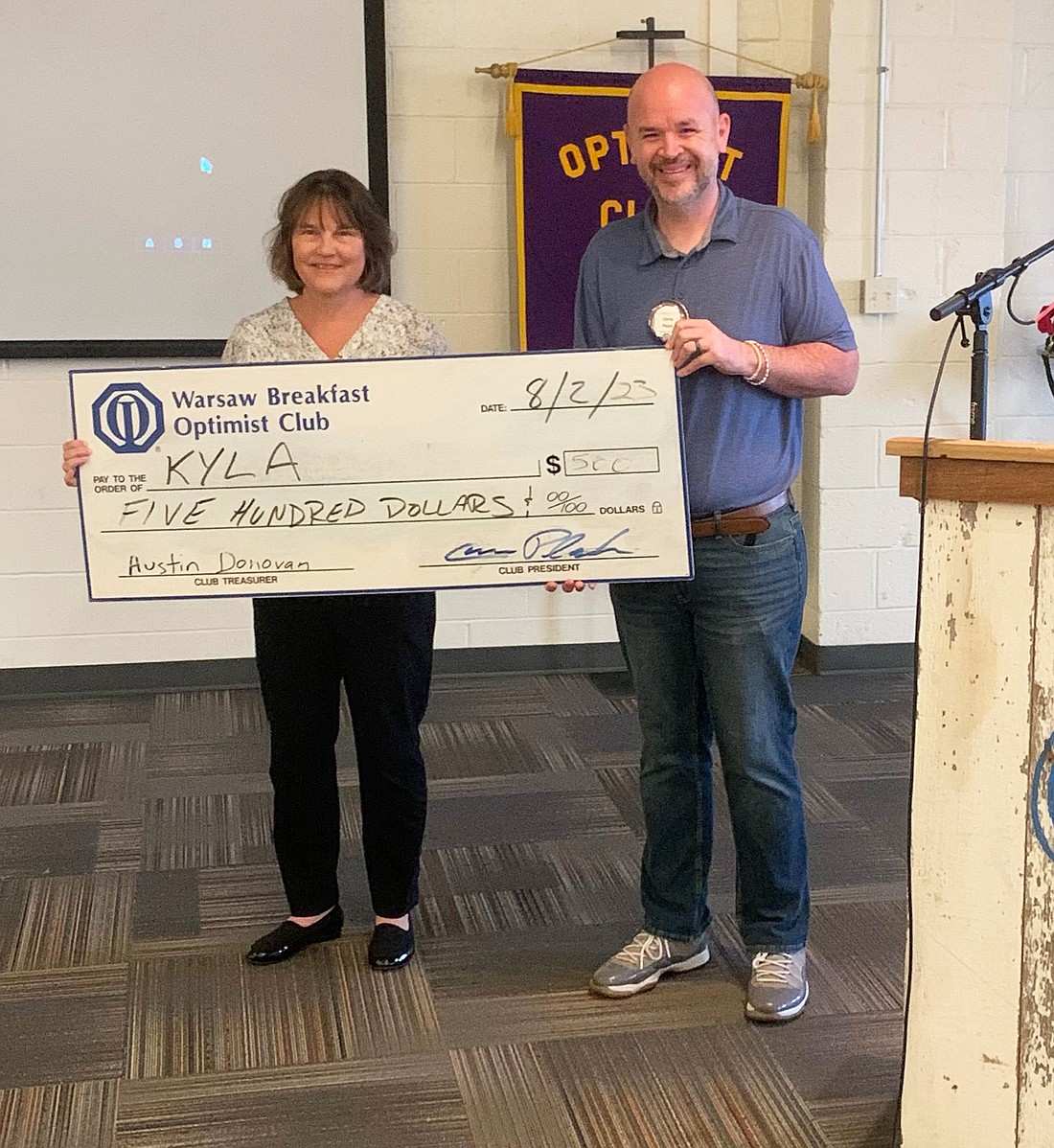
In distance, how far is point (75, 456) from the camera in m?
2.12

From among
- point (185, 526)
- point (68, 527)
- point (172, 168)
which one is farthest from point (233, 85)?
point (185, 526)

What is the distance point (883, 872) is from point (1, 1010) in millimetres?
1710


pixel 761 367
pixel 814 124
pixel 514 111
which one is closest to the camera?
pixel 761 367

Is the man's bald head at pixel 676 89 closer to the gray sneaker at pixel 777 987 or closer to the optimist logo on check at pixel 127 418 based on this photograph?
the optimist logo on check at pixel 127 418

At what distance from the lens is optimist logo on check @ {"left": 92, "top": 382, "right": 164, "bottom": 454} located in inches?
83.8

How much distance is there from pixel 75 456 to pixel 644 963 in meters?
1.26

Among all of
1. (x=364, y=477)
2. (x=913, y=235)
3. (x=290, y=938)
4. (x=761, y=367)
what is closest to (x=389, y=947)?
(x=290, y=938)

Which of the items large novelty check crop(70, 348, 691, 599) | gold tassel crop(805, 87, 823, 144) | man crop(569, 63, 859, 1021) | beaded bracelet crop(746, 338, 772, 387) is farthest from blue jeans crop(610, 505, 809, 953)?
gold tassel crop(805, 87, 823, 144)

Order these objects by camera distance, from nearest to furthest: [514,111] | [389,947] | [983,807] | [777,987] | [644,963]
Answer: [983,807], [777,987], [644,963], [389,947], [514,111]

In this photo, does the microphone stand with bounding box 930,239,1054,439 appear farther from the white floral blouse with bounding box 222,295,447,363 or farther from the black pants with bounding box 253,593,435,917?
the black pants with bounding box 253,593,435,917

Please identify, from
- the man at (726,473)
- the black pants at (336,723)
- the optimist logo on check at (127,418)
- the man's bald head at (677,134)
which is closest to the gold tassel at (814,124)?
the man at (726,473)

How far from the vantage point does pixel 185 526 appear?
2.16m

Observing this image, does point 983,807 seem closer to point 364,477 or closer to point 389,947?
point 364,477

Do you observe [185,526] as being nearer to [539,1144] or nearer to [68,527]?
[539,1144]
